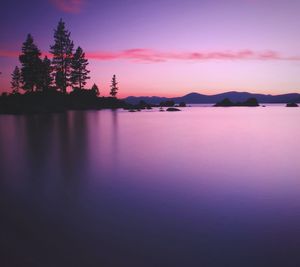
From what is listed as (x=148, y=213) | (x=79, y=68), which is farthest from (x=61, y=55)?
(x=148, y=213)

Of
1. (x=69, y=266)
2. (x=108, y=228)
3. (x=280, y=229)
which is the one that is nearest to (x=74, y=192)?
(x=108, y=228)

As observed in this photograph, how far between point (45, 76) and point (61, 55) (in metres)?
10.8

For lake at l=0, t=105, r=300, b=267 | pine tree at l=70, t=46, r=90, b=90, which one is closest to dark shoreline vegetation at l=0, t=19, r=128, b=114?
pine tree at l=70, t=46, r=90, b=90

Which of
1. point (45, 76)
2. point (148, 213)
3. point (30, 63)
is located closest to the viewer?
point (148, 213)

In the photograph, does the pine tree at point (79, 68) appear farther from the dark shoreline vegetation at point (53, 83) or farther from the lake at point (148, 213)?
the lake at point (148, 213)

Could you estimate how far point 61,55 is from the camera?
68312 millimetres

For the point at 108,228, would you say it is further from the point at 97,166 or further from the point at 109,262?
the point at 97,166

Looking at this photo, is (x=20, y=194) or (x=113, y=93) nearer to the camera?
(x=20, y=194)

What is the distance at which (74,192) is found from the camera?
7.36 m

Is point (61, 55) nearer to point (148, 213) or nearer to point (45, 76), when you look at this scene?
point (45, 76)

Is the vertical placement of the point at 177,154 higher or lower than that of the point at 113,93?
lower

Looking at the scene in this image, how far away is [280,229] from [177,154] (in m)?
9.39

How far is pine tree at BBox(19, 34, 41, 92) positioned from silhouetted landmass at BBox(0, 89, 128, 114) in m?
3.15

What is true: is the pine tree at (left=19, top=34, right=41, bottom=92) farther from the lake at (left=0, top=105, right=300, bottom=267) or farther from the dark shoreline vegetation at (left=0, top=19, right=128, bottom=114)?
the lake at (left=0, top=105, right=300, bottom=267)
